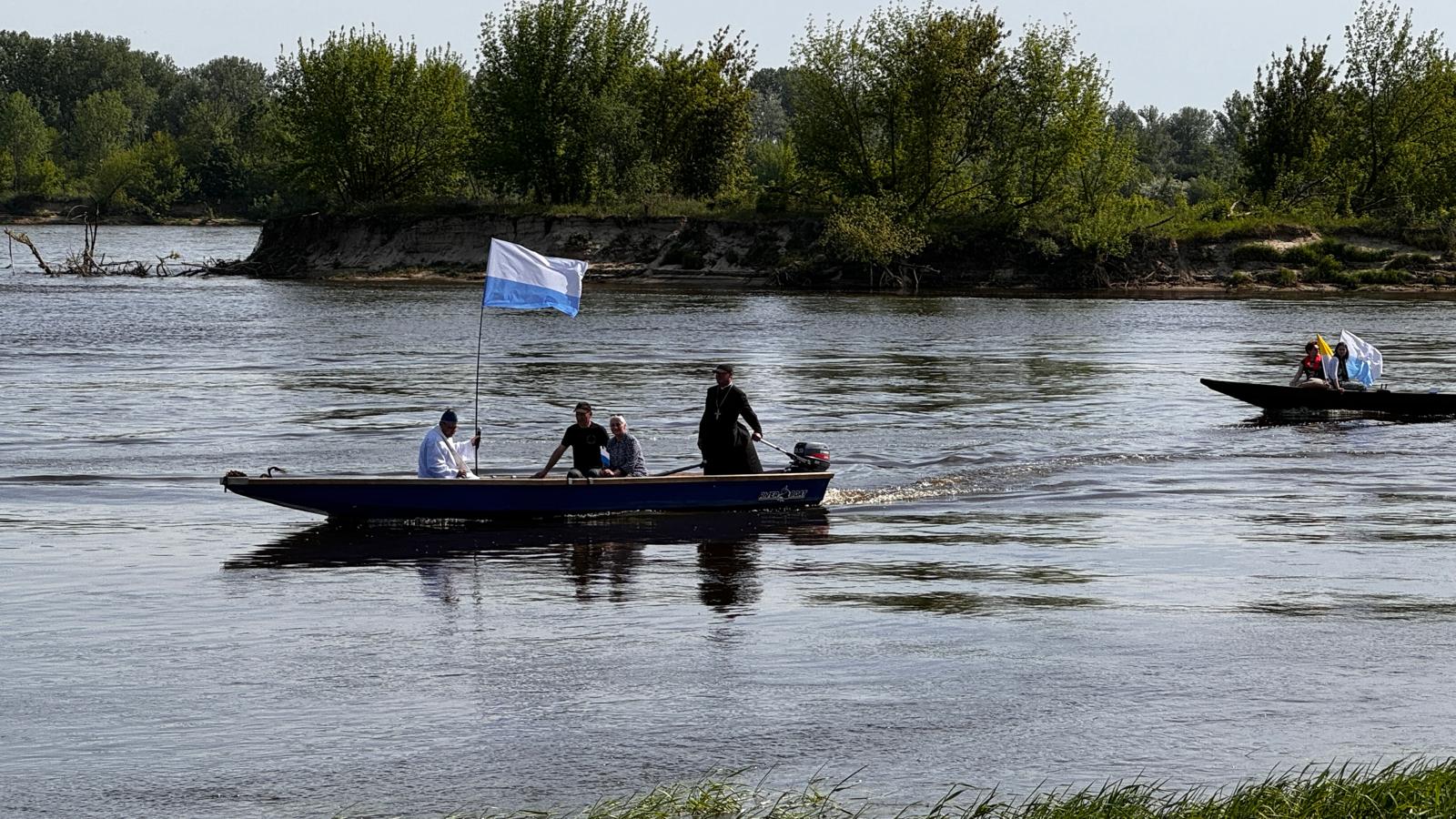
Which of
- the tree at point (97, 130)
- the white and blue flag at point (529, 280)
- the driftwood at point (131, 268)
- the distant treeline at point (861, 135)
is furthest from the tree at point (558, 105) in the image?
the tree at point (97, 130)

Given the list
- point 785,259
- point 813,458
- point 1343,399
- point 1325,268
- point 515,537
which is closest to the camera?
point 515,537

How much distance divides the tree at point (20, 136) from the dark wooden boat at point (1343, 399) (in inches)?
5960

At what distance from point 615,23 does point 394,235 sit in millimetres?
17226

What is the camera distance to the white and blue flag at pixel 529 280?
2077cm

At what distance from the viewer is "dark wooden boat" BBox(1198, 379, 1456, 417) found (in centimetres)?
3148

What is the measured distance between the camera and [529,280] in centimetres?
2095

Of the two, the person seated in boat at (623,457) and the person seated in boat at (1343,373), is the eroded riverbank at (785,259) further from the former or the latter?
the person seated in boat at (623,457)

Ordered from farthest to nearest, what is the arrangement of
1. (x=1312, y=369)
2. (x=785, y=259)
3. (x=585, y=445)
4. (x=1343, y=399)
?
(x=785, y=259), (x=1312, y=369), (x=1343, y=399), (x=585, y=445)

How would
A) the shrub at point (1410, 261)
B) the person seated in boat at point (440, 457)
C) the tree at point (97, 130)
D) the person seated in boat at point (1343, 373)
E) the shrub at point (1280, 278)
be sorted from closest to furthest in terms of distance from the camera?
the person seated in boat at point (440, 457) → the person seated in boat at point (1343, 373) → the shrub at point (1280, 278) → the shrub at point (1410, 261) → the tree at point (97, 130)

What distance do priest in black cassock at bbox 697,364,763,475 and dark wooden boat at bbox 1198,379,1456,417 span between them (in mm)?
14642

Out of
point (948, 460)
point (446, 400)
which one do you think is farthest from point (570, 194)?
point (948, 460)

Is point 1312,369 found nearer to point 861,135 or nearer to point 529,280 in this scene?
point 529,280

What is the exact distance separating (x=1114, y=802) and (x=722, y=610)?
22.9 feet

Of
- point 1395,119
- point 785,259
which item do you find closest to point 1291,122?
point 1395,119
